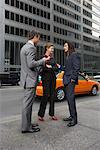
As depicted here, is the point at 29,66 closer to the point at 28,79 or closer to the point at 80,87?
the point at 28,79

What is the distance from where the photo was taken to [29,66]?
520 cm

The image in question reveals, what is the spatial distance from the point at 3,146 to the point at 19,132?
0.86 meters

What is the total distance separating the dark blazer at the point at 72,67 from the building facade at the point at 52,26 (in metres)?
22.7

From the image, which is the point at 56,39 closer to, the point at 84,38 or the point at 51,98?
the point at 84,38

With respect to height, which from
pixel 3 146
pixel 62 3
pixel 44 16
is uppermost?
pixel 62 3

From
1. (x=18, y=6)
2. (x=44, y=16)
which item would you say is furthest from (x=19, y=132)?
(x=44, y=16)

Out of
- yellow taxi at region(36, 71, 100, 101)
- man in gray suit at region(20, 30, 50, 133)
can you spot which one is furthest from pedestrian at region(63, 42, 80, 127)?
yellow taxi at region(36, 71, 100, 101)

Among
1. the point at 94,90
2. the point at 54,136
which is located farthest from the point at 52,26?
the point at 54,136

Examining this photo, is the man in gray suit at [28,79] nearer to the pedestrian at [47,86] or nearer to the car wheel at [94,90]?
the pedestrian at [47,86]

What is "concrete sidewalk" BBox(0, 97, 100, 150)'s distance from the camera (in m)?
4.51

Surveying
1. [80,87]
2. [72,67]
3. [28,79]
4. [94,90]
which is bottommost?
[94,90]

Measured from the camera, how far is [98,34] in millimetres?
100312

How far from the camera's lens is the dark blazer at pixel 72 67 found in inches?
238

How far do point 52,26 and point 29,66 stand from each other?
62698 mm
